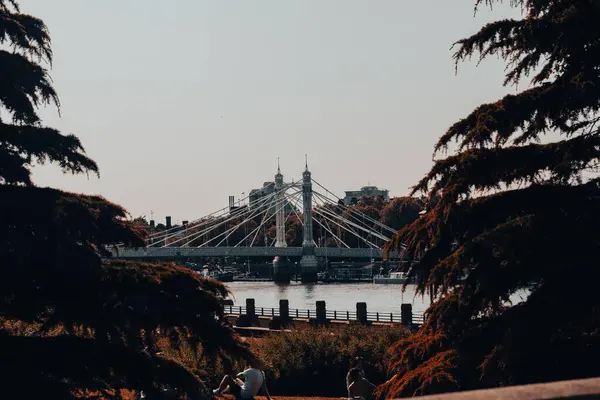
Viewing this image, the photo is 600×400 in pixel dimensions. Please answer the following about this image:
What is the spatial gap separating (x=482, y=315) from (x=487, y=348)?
569 millimetres

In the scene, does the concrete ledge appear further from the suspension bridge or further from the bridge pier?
the bridge pier

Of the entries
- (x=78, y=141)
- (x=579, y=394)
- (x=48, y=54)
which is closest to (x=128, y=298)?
(x=78, y=141)

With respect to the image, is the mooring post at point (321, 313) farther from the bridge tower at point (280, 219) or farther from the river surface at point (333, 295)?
the bridge tower at point (280, 219)

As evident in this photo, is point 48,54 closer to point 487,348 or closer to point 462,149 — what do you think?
point 462,149

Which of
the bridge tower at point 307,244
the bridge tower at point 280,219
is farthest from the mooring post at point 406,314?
the bridge tower at point 280,219

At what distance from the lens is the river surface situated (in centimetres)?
6200

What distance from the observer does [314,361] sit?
23453mm

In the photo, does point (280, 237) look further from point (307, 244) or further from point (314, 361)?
point (314, 361)

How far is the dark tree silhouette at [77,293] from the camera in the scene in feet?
37.0

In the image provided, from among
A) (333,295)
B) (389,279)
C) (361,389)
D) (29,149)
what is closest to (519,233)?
(361,389)

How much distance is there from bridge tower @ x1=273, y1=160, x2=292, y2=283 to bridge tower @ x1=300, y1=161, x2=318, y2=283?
77.1 inches

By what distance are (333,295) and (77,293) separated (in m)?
66.1

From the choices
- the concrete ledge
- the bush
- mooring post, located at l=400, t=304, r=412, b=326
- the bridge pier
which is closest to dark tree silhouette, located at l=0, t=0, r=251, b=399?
the concrete ledge

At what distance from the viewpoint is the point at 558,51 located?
488 inches
